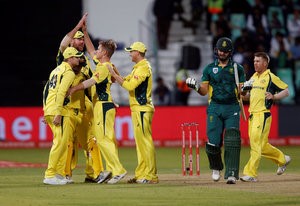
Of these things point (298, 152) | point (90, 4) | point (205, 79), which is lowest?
point (298, 152)

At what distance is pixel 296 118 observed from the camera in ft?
87.6

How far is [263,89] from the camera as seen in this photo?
15.7 m

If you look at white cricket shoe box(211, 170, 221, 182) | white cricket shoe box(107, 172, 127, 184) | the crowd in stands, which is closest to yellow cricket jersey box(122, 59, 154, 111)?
white cricket shoe box(107, 172, 127, 184)

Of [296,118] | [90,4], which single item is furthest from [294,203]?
[90,4]

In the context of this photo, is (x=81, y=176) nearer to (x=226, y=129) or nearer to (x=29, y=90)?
(x=226, y=129)

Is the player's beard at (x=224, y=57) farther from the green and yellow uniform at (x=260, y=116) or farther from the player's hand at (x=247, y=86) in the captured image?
the green and yellow uniform at (x=260, y=116)

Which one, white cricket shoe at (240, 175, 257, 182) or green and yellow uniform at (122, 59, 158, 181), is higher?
green and yellow uniform at (122, 59, 158, 181)

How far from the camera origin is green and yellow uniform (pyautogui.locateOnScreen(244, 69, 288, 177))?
50.4ft

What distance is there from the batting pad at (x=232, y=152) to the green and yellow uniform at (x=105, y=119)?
1553mm

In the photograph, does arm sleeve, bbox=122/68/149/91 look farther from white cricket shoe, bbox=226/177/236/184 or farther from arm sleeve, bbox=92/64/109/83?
white cricket shoe, bbox=226/177/236/184

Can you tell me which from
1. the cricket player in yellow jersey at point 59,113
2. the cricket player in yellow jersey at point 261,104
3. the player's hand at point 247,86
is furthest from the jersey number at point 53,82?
the cricket player in yellow jersey at point 261,104

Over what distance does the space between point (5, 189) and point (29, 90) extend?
13136 millimetres

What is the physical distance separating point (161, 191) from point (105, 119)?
186 cm

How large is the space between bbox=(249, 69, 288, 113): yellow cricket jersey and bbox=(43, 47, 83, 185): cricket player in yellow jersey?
112 inches
